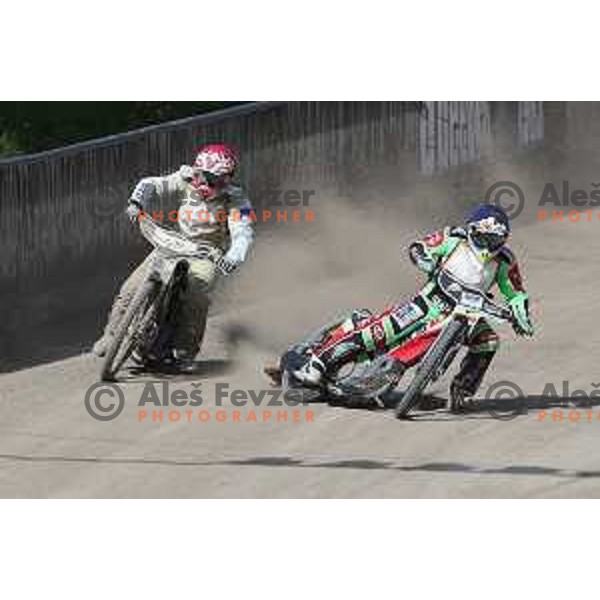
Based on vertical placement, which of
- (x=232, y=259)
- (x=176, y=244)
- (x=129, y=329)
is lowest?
(x=129, y=329)

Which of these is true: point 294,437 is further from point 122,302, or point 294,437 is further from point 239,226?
point 122,302

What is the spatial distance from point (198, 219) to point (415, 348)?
253 centimetres

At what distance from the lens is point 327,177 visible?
2338cm

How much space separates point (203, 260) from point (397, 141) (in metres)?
5.55

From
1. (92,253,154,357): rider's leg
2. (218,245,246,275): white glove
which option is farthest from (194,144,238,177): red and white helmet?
(92,253,154,357): rider's leg

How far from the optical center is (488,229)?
17.7 metres

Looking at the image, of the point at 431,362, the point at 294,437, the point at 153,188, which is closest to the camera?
the point at 294,437

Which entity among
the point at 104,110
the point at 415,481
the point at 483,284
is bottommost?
the point at 415,481

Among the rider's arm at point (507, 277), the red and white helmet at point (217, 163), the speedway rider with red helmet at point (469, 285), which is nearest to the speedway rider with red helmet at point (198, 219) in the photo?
the red and white helmet at point (217, 163)

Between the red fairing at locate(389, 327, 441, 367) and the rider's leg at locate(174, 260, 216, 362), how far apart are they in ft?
6.71

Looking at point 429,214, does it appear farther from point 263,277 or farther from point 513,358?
point 513,358

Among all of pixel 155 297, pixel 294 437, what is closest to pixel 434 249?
pixel 294 437

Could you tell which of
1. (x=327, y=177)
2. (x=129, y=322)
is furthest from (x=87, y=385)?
(x=327, y=177)

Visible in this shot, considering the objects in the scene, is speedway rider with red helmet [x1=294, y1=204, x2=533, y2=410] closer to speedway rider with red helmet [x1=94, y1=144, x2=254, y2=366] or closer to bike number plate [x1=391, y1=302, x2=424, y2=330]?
bike number plate [x1=391, y1=302, x2=424, y2=330]
